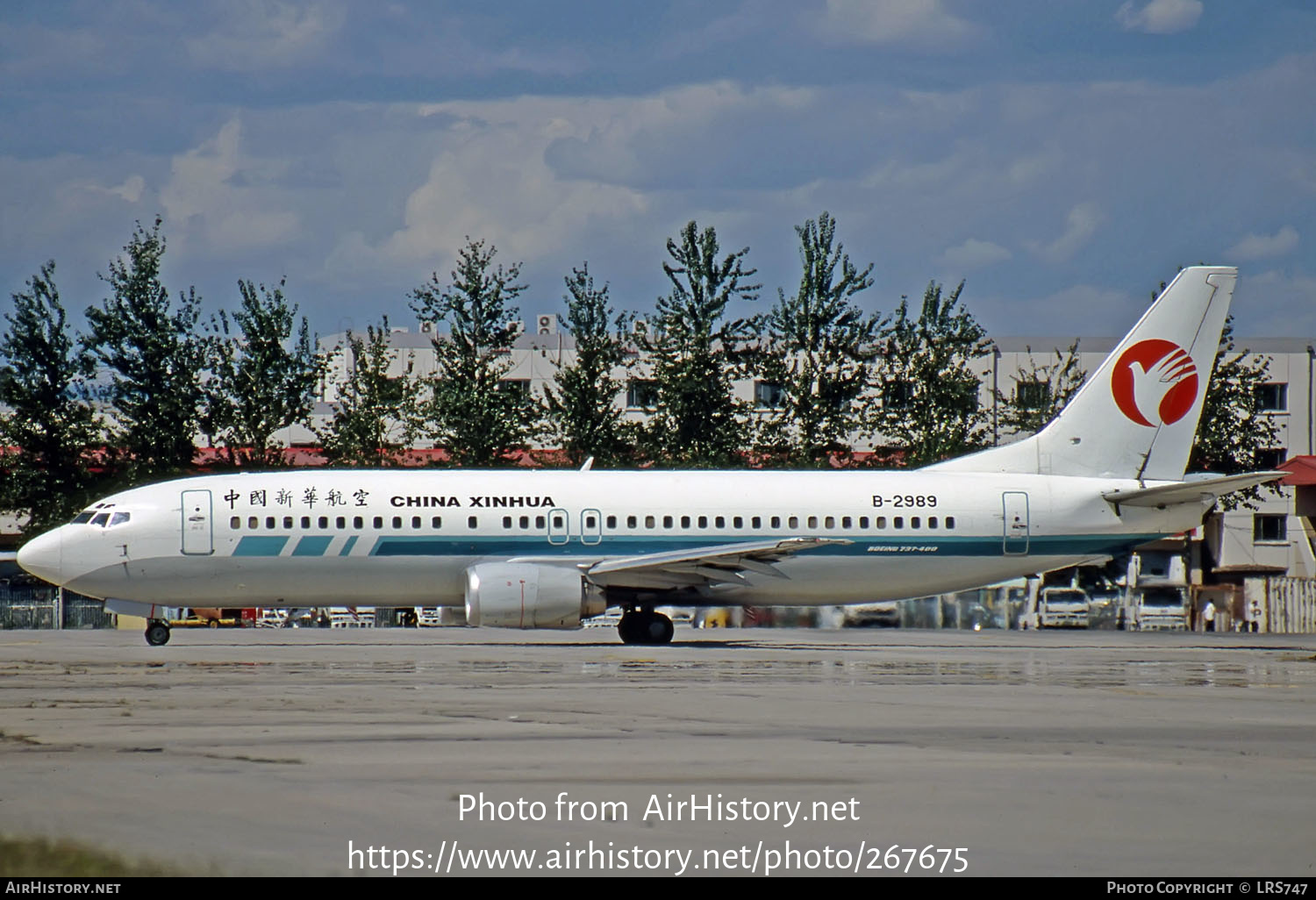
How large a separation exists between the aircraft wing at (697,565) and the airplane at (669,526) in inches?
2.4

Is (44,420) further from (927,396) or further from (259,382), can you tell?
(927,396)

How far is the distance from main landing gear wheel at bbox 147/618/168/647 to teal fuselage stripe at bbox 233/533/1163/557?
2145mm

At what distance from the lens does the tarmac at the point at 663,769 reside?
29.0 feet

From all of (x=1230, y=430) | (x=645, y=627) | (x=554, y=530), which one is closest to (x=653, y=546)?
(x=645, y=627)

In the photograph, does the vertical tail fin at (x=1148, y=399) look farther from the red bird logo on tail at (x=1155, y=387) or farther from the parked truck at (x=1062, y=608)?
the parked truck at (x=1062, y=608)

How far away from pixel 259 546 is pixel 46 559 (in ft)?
14.6

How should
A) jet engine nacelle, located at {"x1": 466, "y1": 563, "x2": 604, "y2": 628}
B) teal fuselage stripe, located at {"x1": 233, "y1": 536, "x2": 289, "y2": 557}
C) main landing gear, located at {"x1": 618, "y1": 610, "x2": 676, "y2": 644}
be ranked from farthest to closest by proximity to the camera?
1. main landing gear, located at {"x1": 618, "y1": 610, "x2": 676, "y2": 644}
2. teal fuselage stripe, located at {"x1": 233, "y1": 536, "x2": 289, "y2": 557}
3. jet engine nacelle, located at {"x1": 466, "y1": 563, "x2": 604, "y2": 628}

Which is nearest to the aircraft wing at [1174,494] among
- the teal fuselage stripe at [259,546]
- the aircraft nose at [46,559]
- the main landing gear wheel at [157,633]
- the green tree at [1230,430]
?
the teal fuselage stripe at [259,546]

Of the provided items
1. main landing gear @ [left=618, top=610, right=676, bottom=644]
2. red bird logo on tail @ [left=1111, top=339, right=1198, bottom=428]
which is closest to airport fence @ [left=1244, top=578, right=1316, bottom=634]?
red bird logo on tail @ [left=1111, top=339, right=1198, bottom=428]

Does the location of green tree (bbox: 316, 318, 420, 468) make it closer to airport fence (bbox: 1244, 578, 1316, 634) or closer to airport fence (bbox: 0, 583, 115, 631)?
airport fence (bbox: 0, 583, 115, 631)

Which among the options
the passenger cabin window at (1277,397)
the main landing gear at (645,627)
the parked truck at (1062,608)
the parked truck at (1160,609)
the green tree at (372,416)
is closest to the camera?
→ the main landing gear at (645,627)

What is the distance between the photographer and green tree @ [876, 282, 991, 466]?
59.5 m

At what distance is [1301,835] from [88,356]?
176ft

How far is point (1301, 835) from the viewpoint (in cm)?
957
